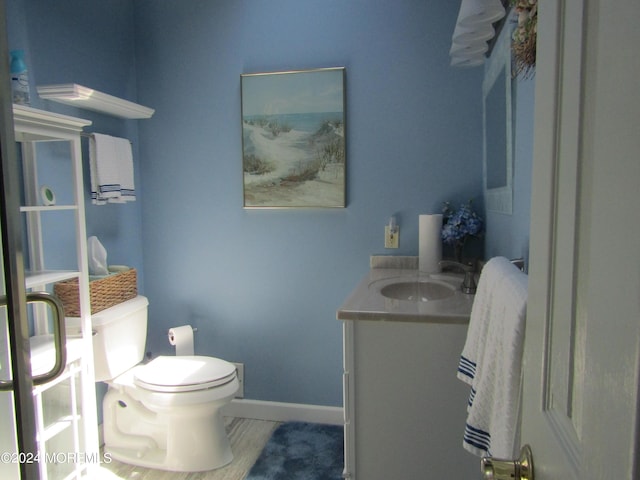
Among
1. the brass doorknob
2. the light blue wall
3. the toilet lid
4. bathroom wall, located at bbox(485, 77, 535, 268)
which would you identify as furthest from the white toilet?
the brass doorknob

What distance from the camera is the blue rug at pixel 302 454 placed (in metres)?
2.12

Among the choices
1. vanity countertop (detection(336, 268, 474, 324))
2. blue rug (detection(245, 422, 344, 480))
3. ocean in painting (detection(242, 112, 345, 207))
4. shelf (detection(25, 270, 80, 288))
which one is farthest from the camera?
ocean in painting (detection(242, 112, 345, 207))

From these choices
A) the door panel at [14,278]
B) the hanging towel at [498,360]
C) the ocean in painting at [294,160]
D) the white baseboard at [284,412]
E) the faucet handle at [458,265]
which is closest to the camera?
the door panel at [14,278]

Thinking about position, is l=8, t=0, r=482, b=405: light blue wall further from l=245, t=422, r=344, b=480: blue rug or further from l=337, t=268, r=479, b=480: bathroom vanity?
l=337, t=268, r=479, b=480: bathroom vanity

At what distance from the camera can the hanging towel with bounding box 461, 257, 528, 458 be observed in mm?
848

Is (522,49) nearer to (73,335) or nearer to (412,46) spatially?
(412,46)

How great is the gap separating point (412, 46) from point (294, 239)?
1.15 meters

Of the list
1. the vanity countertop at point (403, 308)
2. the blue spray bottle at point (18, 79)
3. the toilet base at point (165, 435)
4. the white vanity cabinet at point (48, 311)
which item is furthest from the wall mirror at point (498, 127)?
the blue spray bottle at point (18, 79)

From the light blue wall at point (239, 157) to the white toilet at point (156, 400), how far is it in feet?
1.38

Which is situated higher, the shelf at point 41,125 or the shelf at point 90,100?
the shelf at point 90,100

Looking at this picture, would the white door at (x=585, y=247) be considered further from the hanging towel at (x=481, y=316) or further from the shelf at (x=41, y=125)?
the shelf at (x=41, y=125)

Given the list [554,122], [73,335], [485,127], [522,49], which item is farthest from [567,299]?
[73,335]

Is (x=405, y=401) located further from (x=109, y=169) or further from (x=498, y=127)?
(x=109, y=169)

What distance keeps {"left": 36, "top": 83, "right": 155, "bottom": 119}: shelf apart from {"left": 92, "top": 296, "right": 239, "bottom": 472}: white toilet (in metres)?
0.96
